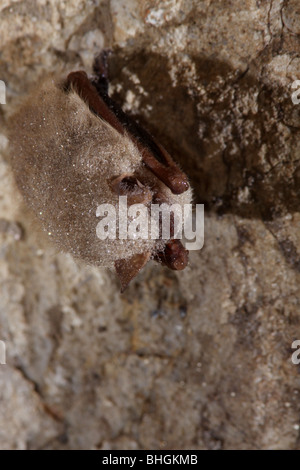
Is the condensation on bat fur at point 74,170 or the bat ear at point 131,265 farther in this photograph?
the bat ear at point 131,265

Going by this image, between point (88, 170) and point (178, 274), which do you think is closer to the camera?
point (88, 170)

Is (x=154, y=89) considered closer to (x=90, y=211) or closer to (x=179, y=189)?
(x=179, y=189)

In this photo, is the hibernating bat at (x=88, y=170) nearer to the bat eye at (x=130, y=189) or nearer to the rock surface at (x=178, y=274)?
the bat eye at (x=130, y=189)

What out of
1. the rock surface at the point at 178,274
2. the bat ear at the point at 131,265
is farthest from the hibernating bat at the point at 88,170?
the rock surface at the point at 178,274

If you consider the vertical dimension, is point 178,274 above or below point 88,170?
below

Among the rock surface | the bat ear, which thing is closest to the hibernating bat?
the bat ear

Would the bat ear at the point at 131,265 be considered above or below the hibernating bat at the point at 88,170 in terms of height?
below

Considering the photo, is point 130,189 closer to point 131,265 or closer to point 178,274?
point 131,265

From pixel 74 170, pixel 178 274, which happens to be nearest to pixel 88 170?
pixel 74 170
